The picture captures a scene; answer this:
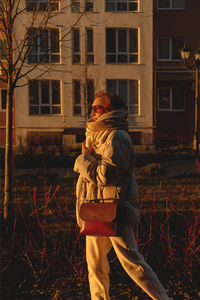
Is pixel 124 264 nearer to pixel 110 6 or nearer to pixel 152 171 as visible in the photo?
pixel 152 171

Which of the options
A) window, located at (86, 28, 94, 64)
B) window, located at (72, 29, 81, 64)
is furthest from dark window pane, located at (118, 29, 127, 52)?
window, located at (72, 29, 81, 64)

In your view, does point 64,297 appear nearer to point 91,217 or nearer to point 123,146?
point 91,217

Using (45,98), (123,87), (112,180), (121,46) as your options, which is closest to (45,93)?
(45,98)

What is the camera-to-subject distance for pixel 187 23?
23188 mm

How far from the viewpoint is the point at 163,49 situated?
23812mm

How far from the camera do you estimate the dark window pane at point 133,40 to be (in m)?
22.4

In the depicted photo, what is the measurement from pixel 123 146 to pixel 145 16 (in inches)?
827

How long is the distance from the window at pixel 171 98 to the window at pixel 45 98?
22.1ft

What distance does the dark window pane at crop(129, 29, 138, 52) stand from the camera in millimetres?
22422

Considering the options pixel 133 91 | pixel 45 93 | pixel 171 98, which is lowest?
pixel 171 98

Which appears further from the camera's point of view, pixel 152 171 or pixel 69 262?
pixel 152 171

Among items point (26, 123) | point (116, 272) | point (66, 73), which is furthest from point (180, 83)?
point (116, 272)

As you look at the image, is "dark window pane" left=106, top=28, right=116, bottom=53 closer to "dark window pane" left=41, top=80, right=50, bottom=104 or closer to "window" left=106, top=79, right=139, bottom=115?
"window" left=106, top=79, right=139, bottom=115

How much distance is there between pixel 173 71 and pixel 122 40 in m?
3.74
